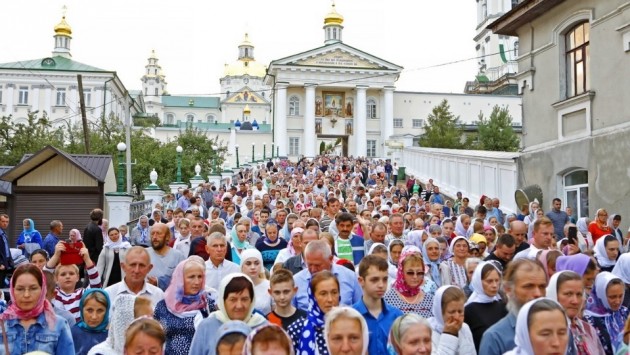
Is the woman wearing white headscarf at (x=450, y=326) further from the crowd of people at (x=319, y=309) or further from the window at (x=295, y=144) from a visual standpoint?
the window at (x=295, y=144)

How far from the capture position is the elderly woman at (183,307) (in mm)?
4906

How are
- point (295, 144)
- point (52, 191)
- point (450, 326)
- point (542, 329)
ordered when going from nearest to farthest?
point (542, 329) < point (450, 326) < point (52, 191) < point (295, 144)

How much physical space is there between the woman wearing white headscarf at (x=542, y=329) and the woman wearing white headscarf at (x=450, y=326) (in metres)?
0.92

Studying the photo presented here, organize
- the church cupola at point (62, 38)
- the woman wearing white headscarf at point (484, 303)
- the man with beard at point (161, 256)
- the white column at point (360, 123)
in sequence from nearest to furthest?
1. the woman wearing white headscarf at point (484, 303)
2. the man with beard at point (161, 256)
3. the white column at point (360, 123)
4. the church cupola at point (62, 38)

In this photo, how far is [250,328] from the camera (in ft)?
13.9

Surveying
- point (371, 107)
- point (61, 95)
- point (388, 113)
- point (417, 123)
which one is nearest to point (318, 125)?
point (371, 107)

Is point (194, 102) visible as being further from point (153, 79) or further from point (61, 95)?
point (61, 95)

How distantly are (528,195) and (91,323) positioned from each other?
1678 cm

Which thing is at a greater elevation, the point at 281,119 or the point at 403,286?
the point at 281,119

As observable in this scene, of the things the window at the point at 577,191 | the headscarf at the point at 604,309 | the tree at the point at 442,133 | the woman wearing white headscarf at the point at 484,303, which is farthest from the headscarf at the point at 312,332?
the tree at the point at 442,133

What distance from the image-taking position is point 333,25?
293ft

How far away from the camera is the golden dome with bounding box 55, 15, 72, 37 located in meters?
86.0

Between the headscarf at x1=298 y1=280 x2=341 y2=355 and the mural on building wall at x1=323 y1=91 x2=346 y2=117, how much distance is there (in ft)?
230

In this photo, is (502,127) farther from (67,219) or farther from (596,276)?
(596,276)
